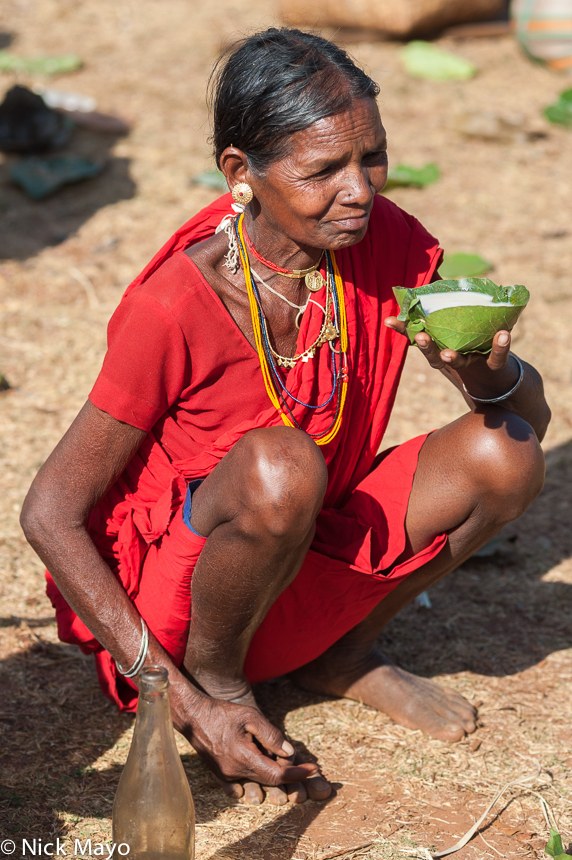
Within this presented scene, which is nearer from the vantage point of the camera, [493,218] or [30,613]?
[30,613]

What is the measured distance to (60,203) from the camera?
19.7ft

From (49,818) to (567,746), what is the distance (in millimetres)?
1422

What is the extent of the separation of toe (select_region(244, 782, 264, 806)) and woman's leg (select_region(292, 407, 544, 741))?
492mm

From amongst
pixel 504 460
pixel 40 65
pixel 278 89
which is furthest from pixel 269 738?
pixel 40 65

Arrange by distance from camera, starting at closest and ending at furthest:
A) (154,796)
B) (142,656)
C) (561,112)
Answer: (154,796)
(142,656)
(561,112)

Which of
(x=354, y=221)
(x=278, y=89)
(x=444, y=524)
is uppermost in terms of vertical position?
(x=278, y=89)

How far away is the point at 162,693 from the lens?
1.72 metres

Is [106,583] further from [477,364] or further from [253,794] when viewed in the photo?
[477,364]

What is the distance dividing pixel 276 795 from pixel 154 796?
540 millimetres

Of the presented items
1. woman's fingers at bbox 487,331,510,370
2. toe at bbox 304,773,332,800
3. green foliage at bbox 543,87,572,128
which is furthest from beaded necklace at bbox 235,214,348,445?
green foliage at bbox 543,87,572,128

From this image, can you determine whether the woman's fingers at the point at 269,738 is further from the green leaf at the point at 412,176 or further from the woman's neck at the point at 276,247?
the green leaf at the point at 412,176

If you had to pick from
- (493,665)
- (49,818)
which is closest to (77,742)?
(49,818)

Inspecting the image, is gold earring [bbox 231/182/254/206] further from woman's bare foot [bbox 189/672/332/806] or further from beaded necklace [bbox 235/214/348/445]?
woman's bare foot [bbox 189/672/332/806]

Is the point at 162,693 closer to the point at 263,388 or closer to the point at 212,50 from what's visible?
the point at 263,388
